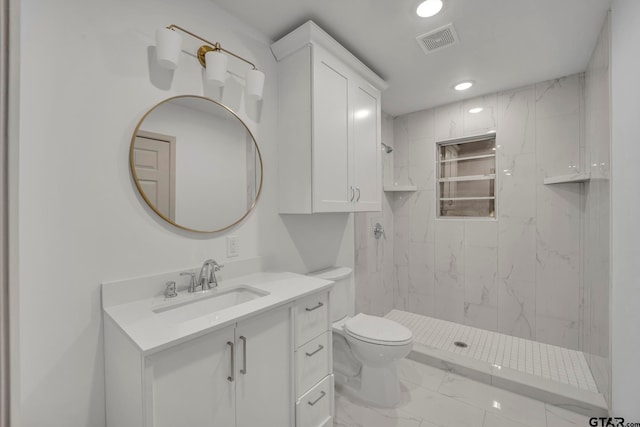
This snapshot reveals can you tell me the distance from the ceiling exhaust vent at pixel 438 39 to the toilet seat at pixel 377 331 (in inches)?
76.7

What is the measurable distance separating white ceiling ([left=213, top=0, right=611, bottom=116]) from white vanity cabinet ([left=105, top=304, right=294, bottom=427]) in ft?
5.51

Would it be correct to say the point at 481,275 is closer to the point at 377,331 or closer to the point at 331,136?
the point at 377,331

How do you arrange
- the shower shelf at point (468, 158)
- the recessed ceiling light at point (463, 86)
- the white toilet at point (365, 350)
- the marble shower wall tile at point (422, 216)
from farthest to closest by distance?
the marble shower wall tile at point (422, 216) → the shower shelf at point (468, 158) → the recessed ceiling light at point (463, 86) → the white toilet at point (365, 350)

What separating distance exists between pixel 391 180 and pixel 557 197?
4.99ft

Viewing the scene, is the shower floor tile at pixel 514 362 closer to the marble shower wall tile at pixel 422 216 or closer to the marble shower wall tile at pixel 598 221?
the marble shower wall tile at pixel 598 221

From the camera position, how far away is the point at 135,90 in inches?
49.1

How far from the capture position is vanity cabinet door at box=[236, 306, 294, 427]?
3.60 feet

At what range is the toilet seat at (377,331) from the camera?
5.71 feet

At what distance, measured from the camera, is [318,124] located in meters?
1.72

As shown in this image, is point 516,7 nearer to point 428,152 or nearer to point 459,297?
point 428,152

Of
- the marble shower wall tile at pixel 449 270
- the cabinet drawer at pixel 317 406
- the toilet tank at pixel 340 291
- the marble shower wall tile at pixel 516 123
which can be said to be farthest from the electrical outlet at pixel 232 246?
the marble shower wall tile at pixel 516 123

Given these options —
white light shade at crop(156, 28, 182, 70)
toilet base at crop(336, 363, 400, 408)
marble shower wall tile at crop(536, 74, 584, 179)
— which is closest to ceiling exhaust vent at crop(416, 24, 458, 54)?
marble shower wall tile at crop(536, 74, 584, 179)

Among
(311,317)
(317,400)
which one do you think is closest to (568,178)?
(311,317)

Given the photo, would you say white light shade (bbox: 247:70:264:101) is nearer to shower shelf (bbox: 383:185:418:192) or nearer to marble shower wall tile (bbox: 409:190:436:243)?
shower shelf (bbox: 383:185:418:192)
